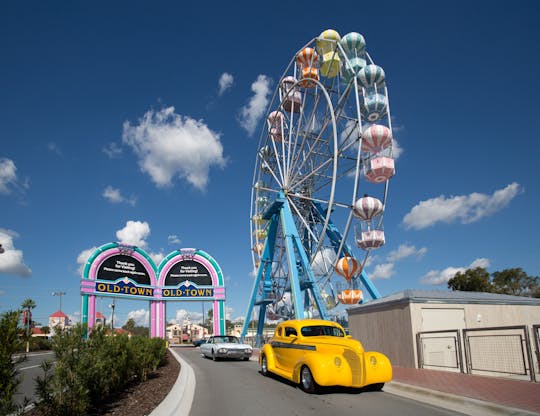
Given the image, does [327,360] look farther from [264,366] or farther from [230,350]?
[230,350]

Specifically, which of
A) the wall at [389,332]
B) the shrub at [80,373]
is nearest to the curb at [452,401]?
the wall at [389,332]

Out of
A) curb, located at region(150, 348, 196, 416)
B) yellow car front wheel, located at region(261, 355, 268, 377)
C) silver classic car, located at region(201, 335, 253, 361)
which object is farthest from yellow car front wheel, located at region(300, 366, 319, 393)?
silver classic car, located at region(201, 335, 253, 361)

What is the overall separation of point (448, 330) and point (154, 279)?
36.7 meters

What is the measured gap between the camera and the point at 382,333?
47.3 feet

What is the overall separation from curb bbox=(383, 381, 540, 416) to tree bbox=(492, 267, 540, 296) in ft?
177

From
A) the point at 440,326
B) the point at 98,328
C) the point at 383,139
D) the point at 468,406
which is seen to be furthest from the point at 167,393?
the point at 383,139

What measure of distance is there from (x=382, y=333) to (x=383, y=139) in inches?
392

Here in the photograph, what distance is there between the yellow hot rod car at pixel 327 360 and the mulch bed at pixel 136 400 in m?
3.08

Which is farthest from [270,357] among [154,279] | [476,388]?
[154,279]

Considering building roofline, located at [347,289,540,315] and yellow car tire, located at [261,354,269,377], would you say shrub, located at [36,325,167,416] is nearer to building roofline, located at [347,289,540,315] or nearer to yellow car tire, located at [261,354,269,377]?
yellow car tire, located at [261,354,269,377]

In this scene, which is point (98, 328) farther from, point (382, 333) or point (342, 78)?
point (342, 78)

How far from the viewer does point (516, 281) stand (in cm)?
5662

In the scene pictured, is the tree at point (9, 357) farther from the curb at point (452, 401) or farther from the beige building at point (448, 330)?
the beige building at point (448, 330)

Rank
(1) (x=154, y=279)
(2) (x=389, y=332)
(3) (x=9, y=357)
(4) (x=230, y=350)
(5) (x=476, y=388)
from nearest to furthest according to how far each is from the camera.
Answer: (3) (x=9, y=357), (5) (x=476, y=388), (2) (x=389, y=332), (4) (x=230, y=350), (1) (x=154, y=279)
